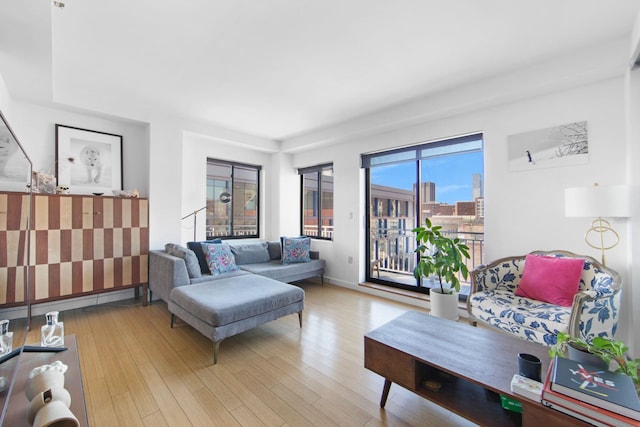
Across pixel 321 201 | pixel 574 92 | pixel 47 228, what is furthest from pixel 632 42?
pixel 47 228

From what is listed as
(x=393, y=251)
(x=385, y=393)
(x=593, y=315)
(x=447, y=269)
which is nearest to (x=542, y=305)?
(x=593, y=315)

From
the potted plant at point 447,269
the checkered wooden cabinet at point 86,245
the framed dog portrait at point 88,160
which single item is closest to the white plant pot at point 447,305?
the potted plant at point 447,269

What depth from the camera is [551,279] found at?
2.38m

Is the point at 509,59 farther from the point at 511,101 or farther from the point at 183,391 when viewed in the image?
the point at 183,391

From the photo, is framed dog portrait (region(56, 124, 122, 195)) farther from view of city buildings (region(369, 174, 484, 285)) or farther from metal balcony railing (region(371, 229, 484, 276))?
metal balcony railing (region(371, 229, 484, 276))

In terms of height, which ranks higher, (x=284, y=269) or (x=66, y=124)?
(x=66, y=124)

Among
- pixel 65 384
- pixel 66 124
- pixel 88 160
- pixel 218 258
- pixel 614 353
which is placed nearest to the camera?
pixel 614 353

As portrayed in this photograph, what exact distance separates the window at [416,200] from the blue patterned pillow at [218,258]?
214cm

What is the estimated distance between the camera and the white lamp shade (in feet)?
7.00

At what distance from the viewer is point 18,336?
1.47m

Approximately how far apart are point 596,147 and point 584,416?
2521mm

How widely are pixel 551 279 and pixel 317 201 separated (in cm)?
371

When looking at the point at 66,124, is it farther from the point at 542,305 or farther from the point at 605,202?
the point at 605,202

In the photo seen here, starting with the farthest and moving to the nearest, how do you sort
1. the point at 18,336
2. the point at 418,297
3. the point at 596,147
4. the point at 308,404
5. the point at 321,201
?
the point at 321,201, the point at 418,297, the point at 596,147, the point at 308,404, the point at 18,336
